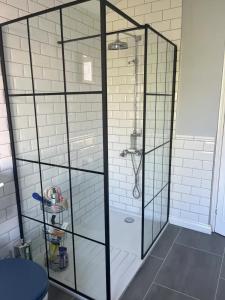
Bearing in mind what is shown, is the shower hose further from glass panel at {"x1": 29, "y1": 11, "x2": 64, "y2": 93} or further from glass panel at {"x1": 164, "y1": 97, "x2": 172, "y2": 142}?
glass panel at {"x1": 29, "y1": 11, "x2": 64, "y2": 93}

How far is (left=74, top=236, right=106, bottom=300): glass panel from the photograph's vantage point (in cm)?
168

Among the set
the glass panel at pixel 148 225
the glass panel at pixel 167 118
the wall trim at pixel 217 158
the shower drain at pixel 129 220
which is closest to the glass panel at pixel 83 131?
the glass panel at pixel 148 225

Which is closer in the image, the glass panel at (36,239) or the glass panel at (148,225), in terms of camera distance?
the glass panel at (36,239)

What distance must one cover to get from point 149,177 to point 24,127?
1.18m

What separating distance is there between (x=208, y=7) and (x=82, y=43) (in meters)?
1.37

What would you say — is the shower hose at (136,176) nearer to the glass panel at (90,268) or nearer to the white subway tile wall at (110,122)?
the white subway tile wall at (110,122)

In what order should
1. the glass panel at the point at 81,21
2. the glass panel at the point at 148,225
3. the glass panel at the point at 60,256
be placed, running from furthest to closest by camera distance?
the glass panel at the point at 148,225 < the glass panel at the point at 60,256 < the glass panel at the point at 81,21

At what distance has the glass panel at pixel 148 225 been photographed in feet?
7.11

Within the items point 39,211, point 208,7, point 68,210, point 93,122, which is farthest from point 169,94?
point 39,211

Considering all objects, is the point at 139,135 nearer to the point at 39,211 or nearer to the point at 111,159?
the point at 111,159

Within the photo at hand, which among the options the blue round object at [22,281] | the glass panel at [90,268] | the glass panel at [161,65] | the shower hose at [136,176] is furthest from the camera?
the shower hose at [136,176]

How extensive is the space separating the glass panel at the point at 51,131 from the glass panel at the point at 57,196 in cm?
9

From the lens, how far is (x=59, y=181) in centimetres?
183

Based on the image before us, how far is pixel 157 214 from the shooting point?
Result: 7.91ft
